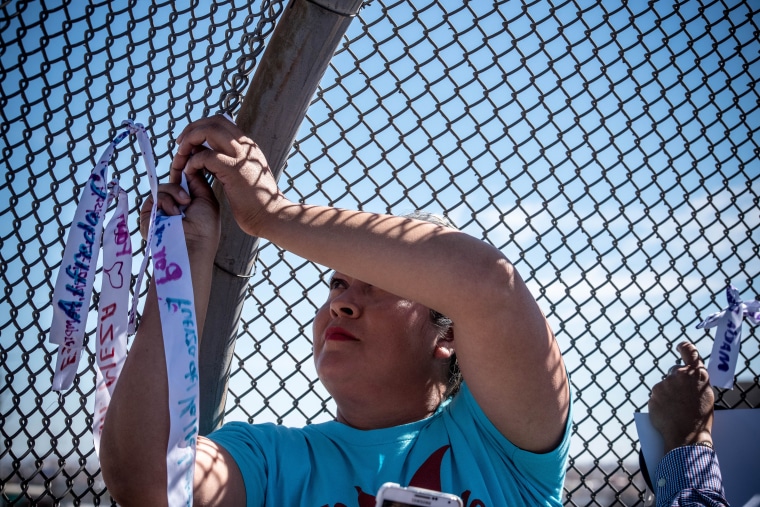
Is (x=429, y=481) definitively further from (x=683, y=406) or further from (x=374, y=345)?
(x=683, y=406)

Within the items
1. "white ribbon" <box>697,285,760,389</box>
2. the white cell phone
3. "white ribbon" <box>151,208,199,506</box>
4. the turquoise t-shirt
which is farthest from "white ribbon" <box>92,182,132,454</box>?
"white ribbon" <box>697,285,760,389</box>

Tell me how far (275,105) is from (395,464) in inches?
41.0

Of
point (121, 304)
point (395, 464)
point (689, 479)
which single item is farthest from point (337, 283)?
point (689, 479)

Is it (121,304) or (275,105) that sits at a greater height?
(275,105)

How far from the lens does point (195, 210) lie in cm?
164

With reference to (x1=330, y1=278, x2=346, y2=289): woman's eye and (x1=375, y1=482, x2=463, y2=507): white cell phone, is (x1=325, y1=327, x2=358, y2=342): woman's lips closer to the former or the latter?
(x1=330, y1=278, x2=346, y2=289): woman's eye

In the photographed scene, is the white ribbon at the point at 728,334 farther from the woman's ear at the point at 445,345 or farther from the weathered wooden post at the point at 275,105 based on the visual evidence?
the weathered wooden post at the point at 275,105

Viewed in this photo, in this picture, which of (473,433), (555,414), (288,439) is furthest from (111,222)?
(555,414)

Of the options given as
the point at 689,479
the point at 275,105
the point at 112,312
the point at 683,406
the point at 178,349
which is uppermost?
the point at 275,105

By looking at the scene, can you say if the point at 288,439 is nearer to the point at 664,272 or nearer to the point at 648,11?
the point at 664,272

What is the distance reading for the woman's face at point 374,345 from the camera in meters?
1.92

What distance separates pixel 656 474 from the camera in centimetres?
224

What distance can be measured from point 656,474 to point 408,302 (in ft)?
3.61

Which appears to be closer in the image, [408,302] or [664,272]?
[408,302]
